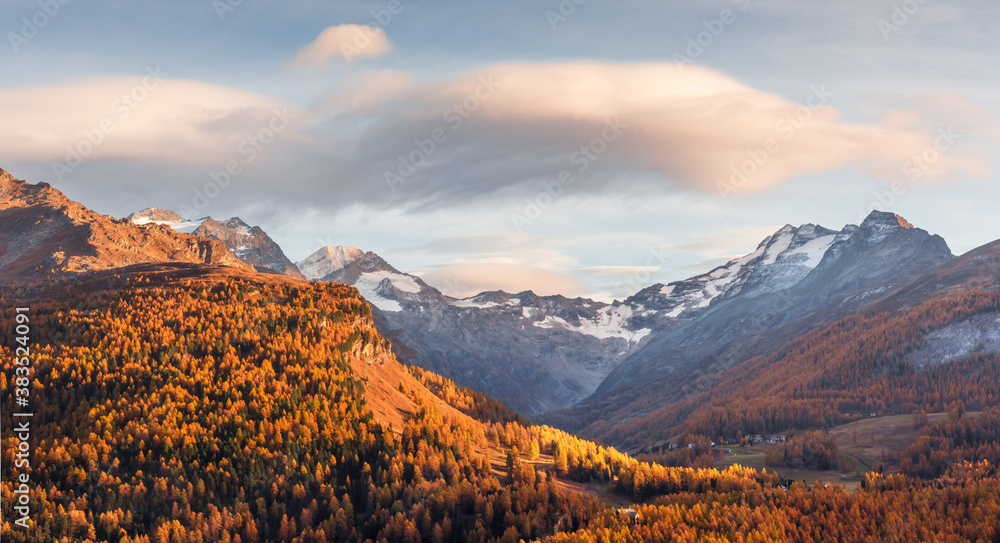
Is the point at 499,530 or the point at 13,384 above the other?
the point at 13,384

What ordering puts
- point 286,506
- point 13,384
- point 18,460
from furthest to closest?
point 13,384 → point 286,506 → point 18,460

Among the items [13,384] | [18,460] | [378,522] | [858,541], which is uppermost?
[13,384]

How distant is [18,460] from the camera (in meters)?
173

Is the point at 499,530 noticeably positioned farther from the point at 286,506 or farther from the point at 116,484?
the point at 116,484

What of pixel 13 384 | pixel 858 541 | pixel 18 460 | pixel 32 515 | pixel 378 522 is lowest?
pixel 858 541

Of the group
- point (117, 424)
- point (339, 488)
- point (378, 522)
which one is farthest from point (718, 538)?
point (117, 424)

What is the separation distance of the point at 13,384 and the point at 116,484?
5372cm

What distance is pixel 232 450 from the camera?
193625 mm

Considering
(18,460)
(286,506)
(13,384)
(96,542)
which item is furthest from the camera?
(13,384)

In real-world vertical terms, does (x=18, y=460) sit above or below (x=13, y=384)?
below

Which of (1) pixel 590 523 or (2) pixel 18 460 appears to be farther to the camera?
(1) pixel 590 523

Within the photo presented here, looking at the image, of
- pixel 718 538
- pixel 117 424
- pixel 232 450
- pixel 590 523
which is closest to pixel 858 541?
pixel 718 538

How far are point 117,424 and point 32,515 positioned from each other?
32081 mm

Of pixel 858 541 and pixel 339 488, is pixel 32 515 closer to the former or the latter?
pixel 339 488
